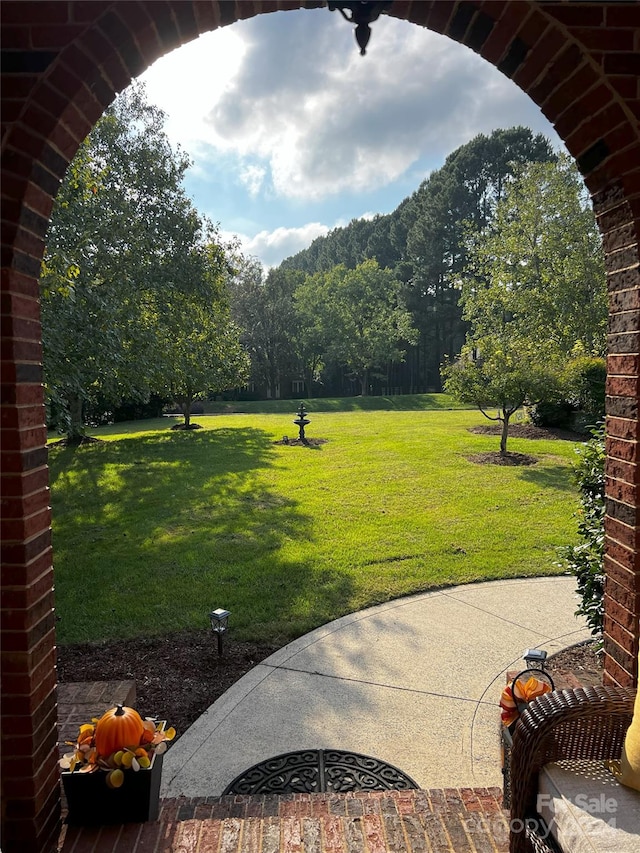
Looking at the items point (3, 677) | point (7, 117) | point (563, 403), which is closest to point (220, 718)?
point (3, 677)

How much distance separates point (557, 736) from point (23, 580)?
6.08 ft

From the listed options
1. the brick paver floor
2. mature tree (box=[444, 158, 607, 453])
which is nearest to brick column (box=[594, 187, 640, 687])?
the brick paver floor

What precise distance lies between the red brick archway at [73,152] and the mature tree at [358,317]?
28434 mm

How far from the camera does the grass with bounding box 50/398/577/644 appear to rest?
4.56m

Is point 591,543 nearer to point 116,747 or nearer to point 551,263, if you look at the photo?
point 116,747

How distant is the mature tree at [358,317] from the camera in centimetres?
3056

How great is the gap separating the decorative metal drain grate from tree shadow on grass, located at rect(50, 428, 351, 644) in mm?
1315

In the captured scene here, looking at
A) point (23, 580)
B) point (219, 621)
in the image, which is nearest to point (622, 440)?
point (23, 580)

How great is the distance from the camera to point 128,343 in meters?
11.0

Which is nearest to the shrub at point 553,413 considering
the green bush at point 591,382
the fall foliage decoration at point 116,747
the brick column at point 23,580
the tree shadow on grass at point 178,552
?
the green bush at point 591,382

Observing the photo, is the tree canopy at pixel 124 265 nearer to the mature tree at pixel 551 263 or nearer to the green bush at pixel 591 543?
the green bush at pixel 591 543

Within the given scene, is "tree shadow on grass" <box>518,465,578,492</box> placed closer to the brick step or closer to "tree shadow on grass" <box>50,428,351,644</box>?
"tree shadow on grass" <box>50,428,351,644</box>

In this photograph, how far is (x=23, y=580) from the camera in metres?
1.81

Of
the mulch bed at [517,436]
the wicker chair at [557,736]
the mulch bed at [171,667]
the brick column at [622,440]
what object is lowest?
the mulch bed at [171,667]
